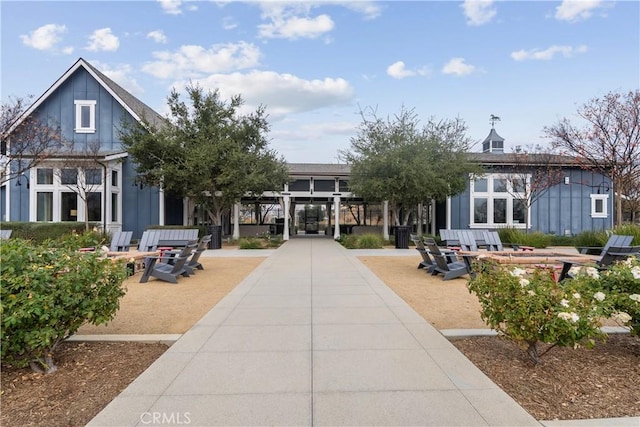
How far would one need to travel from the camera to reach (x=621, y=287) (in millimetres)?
4270

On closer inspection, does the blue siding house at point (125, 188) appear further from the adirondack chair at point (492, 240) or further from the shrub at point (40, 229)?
the adirondack chair at point (492, 240)

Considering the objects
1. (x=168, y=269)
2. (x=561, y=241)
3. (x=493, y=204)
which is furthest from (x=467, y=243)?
(x=493, y=204)

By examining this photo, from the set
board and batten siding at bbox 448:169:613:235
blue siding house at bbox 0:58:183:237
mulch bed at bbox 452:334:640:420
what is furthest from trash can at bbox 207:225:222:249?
board and batten siding at bbox 448:169:613:235

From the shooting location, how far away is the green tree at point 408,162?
730 inches

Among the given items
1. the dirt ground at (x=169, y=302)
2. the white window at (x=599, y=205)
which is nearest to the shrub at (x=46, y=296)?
the dirt ground at (x=169, y=302)

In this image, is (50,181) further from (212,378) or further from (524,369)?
(524,369)

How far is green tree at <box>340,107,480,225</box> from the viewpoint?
60.8ft

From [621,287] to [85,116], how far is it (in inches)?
986

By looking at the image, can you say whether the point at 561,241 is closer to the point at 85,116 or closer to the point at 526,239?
the point at 526,239

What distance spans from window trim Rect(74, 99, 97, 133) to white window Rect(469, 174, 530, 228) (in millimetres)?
22164

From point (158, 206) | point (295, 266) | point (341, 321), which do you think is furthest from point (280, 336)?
point (158, 206)

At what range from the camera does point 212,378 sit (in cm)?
372

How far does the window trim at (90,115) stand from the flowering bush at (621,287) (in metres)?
24.1

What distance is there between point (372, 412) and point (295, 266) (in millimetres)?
9005
